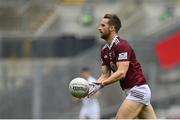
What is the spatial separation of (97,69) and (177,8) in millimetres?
13348

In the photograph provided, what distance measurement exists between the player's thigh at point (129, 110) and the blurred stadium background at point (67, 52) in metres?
11.9

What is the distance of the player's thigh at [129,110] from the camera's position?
39.2ft

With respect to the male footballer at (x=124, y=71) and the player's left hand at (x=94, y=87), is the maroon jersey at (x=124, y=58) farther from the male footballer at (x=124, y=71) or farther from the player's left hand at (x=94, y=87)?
the player's left hand at (x=94, y=87)

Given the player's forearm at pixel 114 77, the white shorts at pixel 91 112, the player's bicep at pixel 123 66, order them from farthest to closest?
the white shorts at pixel 91 112 → the player's bicep at pixel 123 66 → the player's forearm at pixel 114 77

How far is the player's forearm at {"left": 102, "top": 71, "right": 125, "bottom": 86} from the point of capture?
1172cm

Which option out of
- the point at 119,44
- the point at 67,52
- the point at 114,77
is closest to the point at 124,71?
the point at 114,77

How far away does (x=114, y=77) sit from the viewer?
11734 mm

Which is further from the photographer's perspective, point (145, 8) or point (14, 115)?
point (145, 8)

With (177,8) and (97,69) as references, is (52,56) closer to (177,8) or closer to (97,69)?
(97,69)

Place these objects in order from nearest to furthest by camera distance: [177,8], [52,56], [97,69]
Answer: [97,69]
[52,56]
[177,8]

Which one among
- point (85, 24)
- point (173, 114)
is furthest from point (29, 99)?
point (85, 24)

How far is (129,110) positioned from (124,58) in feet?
2.49

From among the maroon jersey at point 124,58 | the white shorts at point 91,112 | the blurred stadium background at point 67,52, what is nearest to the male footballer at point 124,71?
the maroon jersey at point 124,58

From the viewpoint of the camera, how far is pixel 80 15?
126ft
